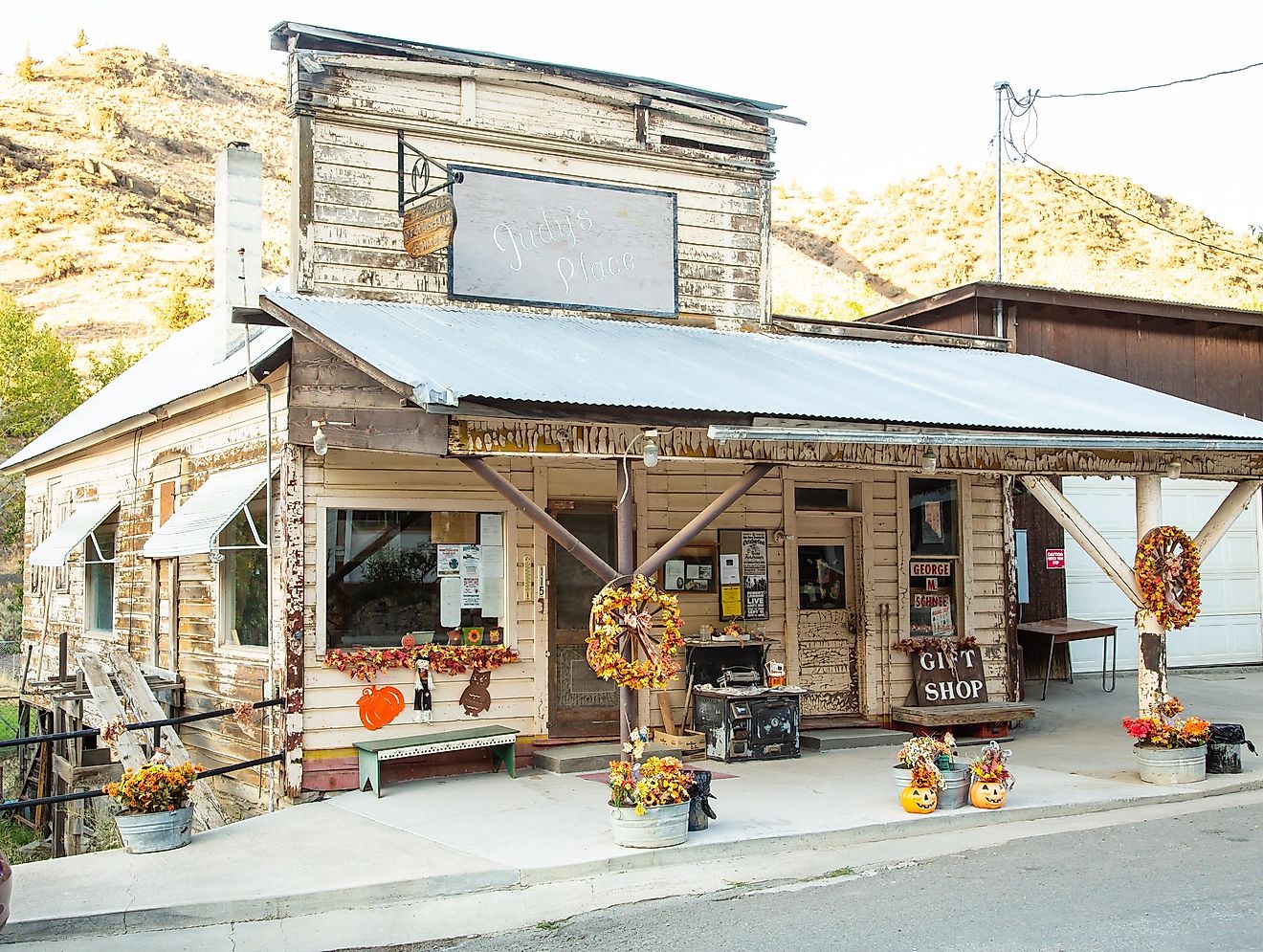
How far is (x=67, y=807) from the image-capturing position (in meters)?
14.9

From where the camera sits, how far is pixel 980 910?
6.79 metres

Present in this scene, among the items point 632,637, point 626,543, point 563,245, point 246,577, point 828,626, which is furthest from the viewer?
point 828,626

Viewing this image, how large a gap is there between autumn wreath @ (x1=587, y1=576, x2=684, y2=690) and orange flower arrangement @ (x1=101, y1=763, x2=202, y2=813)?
112 inches

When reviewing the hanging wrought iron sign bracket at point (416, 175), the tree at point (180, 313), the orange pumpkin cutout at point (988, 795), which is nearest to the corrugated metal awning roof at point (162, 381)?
the hanging wrought iron sign bracket at point (416, 175)

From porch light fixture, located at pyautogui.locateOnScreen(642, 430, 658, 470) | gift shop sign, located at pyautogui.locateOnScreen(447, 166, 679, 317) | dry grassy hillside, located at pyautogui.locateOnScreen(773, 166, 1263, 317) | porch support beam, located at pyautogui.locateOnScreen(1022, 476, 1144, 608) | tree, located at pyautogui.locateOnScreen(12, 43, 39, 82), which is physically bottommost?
porch support beam, located at pyautogui.locateOnScreen(1022, 476, 1144, 608)

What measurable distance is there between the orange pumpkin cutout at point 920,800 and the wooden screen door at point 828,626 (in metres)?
3.82

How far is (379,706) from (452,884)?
3.32 meters

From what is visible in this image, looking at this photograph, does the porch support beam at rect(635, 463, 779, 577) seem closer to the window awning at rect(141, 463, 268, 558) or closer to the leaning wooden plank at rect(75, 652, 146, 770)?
the window awning at rect(141, 463, 268, 558)

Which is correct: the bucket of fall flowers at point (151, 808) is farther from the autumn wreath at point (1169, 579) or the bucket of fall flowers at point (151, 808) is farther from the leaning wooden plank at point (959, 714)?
the autumn wreath at point (1169, 579)

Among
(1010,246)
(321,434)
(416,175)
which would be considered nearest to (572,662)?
(321,434)

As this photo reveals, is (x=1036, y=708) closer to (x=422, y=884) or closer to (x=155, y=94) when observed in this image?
(x=422, y=884)

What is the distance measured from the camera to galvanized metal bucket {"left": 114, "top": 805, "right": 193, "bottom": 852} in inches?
329

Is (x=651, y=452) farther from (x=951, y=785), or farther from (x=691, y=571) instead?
(x=691, y=571)

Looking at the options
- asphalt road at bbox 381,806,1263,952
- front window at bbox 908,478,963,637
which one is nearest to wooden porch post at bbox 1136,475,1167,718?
front window at bbox 908,478,963,637
